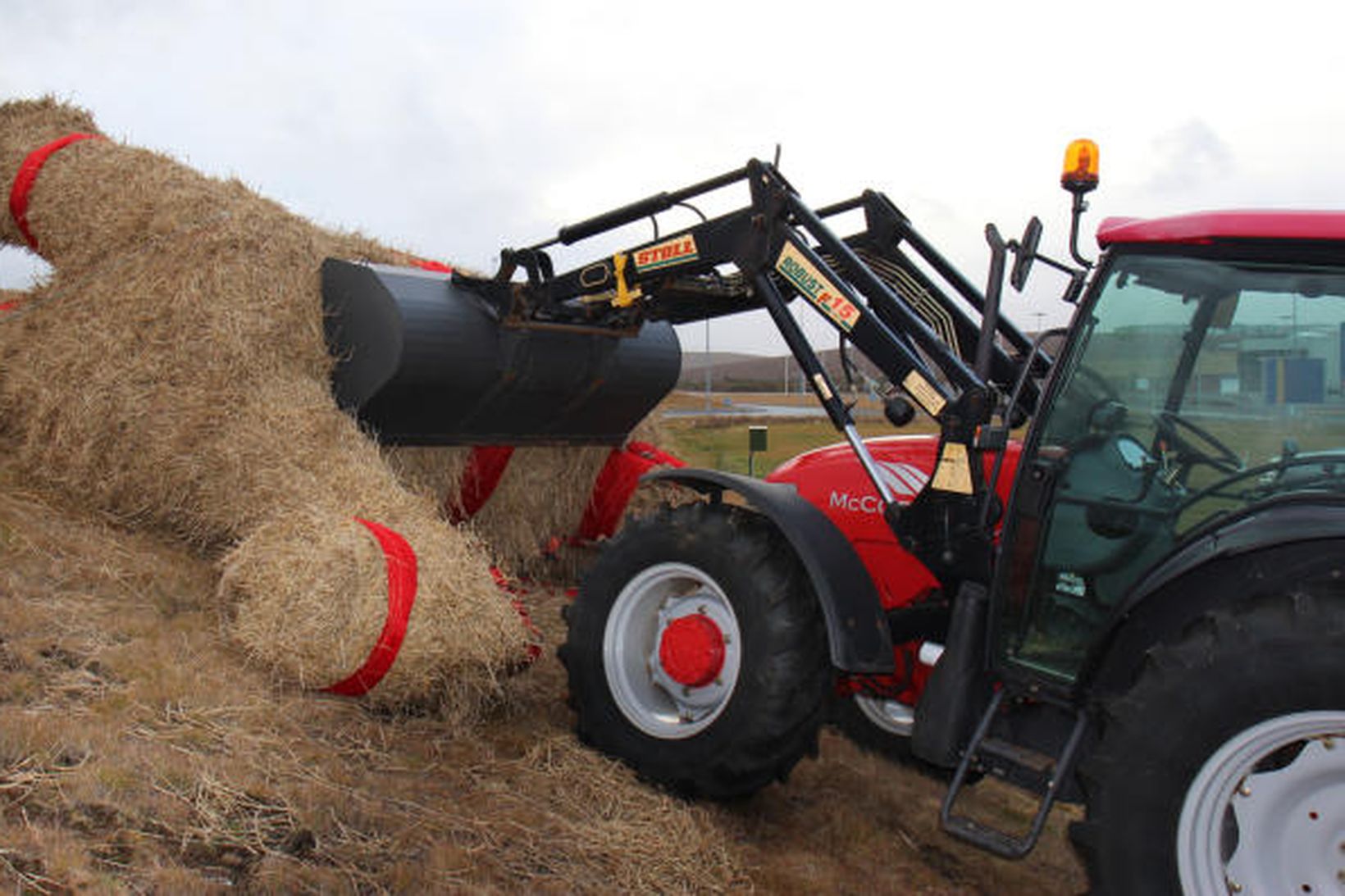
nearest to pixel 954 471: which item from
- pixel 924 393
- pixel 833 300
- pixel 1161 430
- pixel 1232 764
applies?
pixel 924 393

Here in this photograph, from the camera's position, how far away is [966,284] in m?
4.84

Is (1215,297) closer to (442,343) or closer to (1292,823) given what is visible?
(1292,823)

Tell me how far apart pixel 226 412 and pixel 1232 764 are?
4.58 meters

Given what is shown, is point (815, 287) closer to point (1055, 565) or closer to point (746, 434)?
point (1055, 565)

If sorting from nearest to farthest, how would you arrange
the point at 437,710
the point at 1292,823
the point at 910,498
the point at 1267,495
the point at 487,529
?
the point at 1292,823
the point at 1267,495
the point at 910,498
the point at 437,710
the point at 487,529

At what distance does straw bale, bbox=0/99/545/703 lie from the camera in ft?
14.6

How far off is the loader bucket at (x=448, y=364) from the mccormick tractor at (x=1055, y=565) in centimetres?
128

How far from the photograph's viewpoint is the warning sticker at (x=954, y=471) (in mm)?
3578

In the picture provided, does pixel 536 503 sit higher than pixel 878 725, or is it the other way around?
pixel 536 503

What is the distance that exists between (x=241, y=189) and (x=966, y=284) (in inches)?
164

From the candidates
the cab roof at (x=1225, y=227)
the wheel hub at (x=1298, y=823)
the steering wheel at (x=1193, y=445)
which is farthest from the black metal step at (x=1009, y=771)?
the cab roof at (x=1225, y=227)

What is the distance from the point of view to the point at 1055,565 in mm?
3264

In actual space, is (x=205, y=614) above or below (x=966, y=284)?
below

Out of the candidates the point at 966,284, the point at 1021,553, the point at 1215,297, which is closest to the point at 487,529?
the point at 966,284
